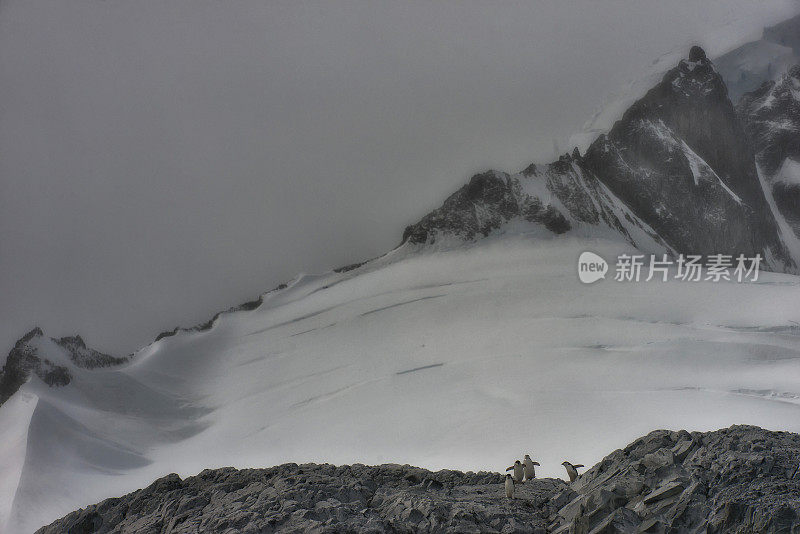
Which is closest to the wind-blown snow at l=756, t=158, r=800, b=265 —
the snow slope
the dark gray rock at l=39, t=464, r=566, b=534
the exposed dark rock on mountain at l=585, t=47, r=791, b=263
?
the exposed dark rock on mountain at l=585, t=47, r=791, b=263

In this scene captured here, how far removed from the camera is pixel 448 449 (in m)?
10.6

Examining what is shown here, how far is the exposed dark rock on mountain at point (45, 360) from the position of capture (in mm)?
11352

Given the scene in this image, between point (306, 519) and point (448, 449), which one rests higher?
point (306, 519)

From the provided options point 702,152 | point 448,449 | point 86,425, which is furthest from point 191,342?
point 702,152

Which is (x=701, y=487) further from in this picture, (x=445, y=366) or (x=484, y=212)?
(x=484, y=212)

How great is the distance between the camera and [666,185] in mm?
18266

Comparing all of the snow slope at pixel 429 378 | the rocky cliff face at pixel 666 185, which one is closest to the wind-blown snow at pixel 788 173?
the rocky cliff face at pixel 666 185

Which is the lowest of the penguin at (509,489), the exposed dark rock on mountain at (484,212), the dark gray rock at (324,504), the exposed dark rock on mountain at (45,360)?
the penguin at (509,489)

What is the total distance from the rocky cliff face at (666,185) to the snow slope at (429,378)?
35.8 inches

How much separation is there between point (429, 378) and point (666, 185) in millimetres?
9642

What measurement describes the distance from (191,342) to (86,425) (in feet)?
7.47

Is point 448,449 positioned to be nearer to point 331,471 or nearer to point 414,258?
point 331,471

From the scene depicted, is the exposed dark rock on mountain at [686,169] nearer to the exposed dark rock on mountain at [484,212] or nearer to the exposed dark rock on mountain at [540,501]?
the exposed dark rock on mountain at [484,212]

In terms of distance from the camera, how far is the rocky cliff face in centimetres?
1541
